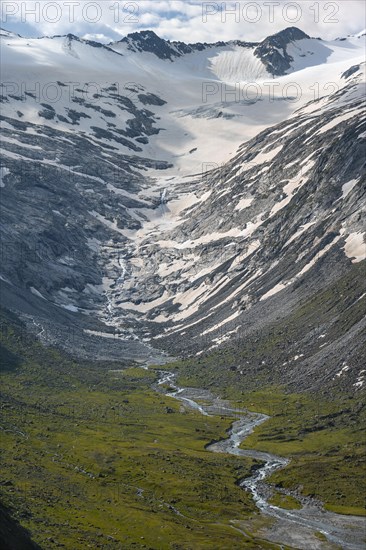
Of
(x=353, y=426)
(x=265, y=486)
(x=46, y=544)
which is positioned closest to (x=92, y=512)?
(x=46, y=544)

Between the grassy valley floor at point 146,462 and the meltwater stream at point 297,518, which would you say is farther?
the meltwater stream at point 297,518

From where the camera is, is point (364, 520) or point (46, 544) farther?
point (364, 520)

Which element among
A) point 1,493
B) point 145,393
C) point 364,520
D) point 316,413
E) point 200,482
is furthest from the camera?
point 145,393

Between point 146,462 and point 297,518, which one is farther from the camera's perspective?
point 146,462

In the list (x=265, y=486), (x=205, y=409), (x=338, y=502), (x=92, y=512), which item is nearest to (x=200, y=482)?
(x=265, y=486)

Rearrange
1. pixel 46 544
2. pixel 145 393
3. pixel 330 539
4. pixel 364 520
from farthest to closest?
pixel 145 393, pixel 364 520, pixel 330 539, pixel 46 544

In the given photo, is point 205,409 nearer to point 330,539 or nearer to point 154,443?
point 154,443

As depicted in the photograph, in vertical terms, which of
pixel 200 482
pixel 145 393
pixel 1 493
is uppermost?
pixel 1 493

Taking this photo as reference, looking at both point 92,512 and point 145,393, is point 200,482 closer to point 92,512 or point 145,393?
point 92,512

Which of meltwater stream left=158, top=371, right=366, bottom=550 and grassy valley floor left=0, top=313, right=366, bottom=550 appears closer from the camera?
grassy valley floor left=0, top=313, right=366, bottom=550

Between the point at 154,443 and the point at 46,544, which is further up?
the point at 46,544

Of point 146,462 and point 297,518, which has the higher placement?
point 297,518
